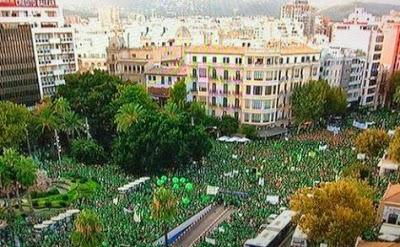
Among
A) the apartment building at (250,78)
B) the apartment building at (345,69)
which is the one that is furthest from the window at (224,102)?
the apartment building at (345,69)

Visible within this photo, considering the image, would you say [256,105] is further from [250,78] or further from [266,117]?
[250,78]

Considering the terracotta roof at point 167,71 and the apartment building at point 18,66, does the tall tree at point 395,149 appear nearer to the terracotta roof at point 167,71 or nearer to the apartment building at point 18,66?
the terracotta roof at point 167,71

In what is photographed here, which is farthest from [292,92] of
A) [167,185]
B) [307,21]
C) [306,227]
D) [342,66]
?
[307,21]

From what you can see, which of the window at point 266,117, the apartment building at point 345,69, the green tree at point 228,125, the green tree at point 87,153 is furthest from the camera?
the apartment building at point 345,69

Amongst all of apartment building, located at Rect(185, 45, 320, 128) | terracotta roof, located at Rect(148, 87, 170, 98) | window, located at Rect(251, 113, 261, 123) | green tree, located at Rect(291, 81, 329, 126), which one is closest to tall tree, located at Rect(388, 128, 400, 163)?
green tree, located at Rect(291, 81, 329, 126)

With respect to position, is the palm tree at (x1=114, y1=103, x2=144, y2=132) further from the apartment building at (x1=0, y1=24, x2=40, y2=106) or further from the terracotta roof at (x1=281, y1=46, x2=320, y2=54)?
the terracotta roof at (x1=281, y1=46, x2=320, y2=54)
